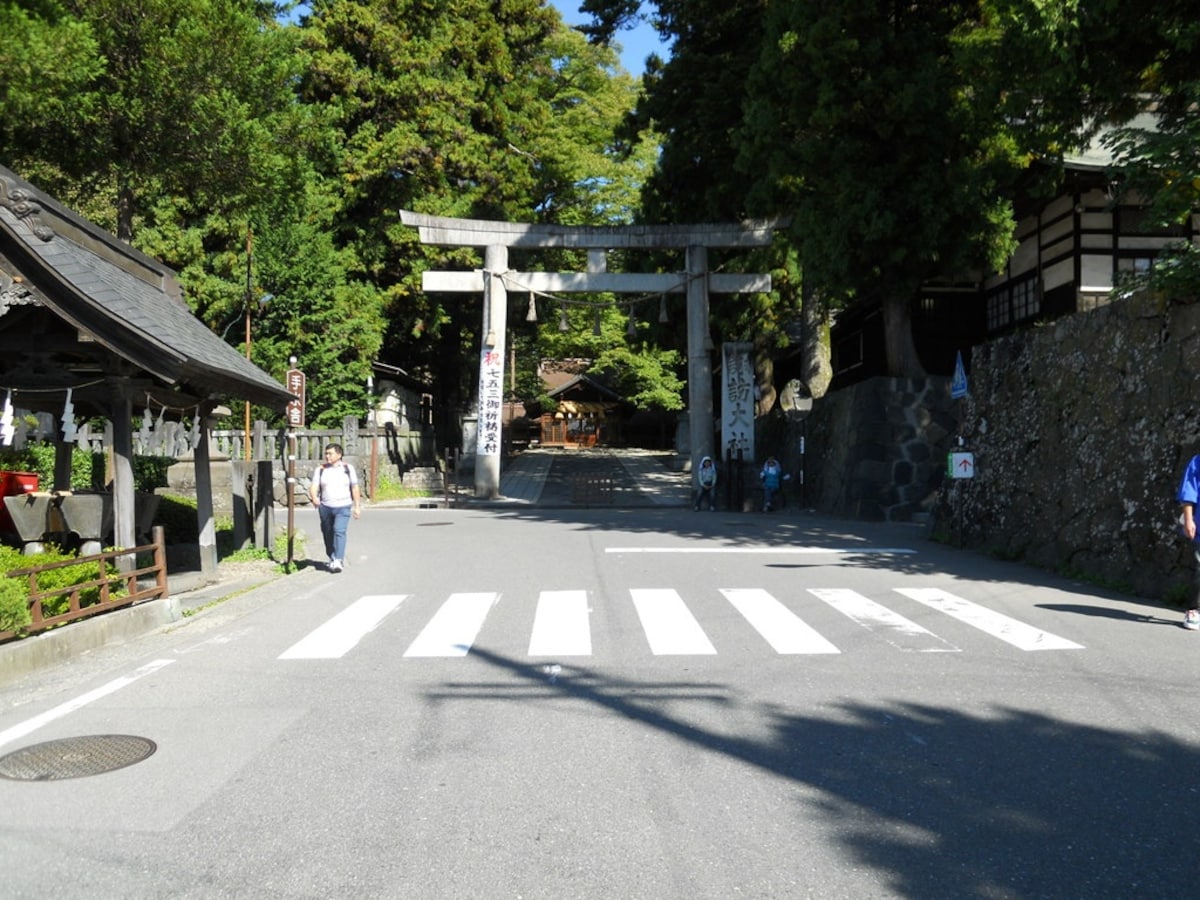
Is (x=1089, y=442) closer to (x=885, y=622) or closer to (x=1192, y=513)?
(x=1192, y=513)

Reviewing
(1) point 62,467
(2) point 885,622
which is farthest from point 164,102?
(2) point 885,622

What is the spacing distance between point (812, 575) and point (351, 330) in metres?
19.2

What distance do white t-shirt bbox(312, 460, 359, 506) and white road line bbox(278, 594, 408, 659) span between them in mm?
2268

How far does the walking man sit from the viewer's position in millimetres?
12039

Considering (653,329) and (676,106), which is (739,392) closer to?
(653,329)

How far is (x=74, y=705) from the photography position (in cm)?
581

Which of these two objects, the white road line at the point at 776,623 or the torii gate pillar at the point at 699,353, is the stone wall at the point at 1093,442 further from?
the torii gate pillar at the point at 699,353

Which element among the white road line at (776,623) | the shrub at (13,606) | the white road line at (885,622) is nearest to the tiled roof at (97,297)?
the shrub at (13,606)

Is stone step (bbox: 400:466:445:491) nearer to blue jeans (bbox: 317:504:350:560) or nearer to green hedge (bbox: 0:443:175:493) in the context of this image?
green hedge (bbox: 0:443:175:493)

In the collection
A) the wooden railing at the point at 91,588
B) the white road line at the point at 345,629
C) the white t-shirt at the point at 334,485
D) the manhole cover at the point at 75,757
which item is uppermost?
the white t-shirt at the point at 334,485

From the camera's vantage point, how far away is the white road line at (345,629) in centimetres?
731

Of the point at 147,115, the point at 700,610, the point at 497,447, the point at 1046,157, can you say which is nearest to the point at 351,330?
the point at 497,447

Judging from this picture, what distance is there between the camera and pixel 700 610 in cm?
888

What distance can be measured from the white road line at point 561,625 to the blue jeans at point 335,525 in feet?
11.8
